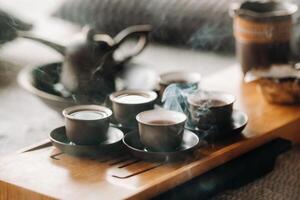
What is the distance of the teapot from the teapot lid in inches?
14.8

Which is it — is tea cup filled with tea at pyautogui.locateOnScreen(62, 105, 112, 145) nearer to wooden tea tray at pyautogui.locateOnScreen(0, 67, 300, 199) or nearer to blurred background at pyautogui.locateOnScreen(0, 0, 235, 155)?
wooden tea tray at pyautogui.locateOnScreen(0, 67, 300, 199)

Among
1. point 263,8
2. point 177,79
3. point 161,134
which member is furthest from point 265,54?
point 161,134

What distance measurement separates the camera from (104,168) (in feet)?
4.30

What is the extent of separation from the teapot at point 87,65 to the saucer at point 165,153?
30 centimetres

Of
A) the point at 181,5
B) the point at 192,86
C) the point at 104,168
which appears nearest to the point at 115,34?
the point at 181,5

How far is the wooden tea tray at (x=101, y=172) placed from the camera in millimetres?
1213

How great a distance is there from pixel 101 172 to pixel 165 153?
0.44ft

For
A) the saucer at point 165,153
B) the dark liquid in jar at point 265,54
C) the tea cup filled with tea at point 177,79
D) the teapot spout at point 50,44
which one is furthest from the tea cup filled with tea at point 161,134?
the dark liquid in jar at point 265,54

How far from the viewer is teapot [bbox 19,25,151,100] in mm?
1665

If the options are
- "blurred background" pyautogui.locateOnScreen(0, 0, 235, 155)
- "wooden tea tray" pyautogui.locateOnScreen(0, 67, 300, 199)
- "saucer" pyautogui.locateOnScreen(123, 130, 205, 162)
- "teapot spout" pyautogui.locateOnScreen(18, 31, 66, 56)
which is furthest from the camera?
"blurred background" pyautogui.locateOnScreen(0, 0, 235, 155)

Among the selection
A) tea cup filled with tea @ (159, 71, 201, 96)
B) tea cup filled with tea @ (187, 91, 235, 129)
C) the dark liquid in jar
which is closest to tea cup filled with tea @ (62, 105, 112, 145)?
tea cup filled with tea @ (187, 91, 235, 129)

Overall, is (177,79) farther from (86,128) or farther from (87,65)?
(86,128)

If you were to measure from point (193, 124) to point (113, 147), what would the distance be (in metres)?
0.21

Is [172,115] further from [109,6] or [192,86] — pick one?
[109,6]
